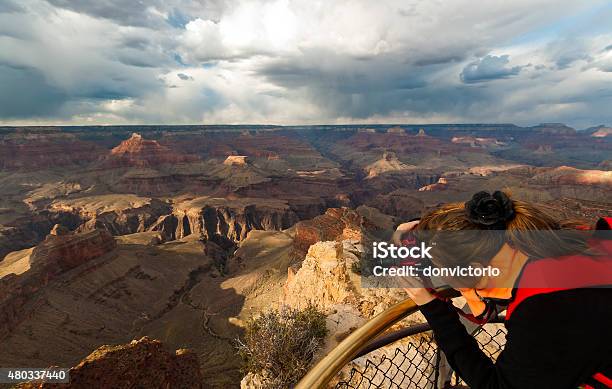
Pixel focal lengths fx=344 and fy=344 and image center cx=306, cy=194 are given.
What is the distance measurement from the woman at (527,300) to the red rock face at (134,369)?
14.8 metres

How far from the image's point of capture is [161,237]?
78938mm

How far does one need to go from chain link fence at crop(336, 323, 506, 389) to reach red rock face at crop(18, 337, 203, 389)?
1097cm

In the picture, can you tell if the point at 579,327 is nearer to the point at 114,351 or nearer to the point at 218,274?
the point at 114,351

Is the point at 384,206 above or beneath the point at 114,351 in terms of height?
beneath

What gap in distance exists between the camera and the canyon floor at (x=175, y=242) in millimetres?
30422

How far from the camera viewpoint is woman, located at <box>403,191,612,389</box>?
1844 mm

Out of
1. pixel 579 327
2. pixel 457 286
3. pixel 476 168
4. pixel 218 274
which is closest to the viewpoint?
pixel 579 327

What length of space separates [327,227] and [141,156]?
140178 millimetres

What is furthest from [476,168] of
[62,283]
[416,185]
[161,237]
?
[62,283]

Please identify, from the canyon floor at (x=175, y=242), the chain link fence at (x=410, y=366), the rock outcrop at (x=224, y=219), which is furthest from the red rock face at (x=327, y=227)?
the rock outcrop at (x=224, y=219)

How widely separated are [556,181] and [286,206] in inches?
3435

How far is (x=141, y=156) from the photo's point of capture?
6240 inches

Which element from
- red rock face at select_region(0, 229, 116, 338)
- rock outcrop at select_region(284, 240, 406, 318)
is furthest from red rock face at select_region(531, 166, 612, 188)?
red rock face at select_region(0, 229, 116, 338)

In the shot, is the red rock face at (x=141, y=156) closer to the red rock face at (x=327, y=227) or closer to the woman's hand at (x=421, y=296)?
the red rock face at (x=327, y=227)
